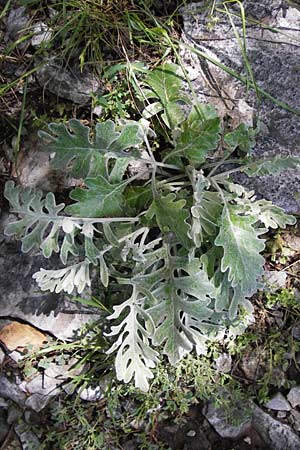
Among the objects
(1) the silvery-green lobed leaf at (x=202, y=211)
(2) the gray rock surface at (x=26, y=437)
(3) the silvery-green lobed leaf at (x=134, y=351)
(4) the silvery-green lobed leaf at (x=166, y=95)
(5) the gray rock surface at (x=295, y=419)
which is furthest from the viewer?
(2) the gray rock surface at (x=26, y=437)

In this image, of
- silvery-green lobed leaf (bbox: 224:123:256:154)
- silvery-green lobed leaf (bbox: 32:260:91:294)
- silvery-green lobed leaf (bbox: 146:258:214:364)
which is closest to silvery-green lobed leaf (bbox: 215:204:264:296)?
silvery-green lobed leaf (bbox: 146:258:214:364)

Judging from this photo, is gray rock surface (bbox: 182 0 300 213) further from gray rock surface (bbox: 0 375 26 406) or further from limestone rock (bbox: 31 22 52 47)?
gray rock surface (bbox: 0 375 26 406)

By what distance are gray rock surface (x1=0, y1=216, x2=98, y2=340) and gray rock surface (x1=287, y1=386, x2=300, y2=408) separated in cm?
82

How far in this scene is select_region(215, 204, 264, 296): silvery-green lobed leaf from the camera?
183 centimetres

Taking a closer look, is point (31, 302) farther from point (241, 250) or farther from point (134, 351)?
point (241, 250)

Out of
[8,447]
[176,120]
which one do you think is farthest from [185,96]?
[8,447]

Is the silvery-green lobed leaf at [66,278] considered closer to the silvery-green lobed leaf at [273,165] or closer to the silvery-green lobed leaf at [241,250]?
the silvery-green lobed leaf at [241,250]

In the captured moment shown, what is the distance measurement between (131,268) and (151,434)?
675 millimetres

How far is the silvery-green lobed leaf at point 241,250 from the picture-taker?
1829 millimetres

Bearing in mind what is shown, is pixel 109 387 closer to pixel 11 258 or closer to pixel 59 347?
pixel 59 347

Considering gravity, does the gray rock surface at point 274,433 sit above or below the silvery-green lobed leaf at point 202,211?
below

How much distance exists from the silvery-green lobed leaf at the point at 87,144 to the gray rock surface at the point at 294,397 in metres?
1.10

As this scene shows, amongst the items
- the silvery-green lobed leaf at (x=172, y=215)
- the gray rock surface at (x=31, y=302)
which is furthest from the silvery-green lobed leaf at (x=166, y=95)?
the gray rock surface at (x=31, y=302)

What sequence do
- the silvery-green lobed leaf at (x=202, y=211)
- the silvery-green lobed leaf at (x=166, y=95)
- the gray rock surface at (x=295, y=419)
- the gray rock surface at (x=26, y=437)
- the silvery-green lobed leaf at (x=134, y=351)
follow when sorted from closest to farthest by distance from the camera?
the silvery-green lobed leaf at (x=202, y=211) < the silvery-green lobed leaf at (x=134, y=351) < the silvery-green lobed leaf at (x=166, y=95) < the gray rock surface at (x=295, y=419) < the gray rock surface at (x=26, y=437)
